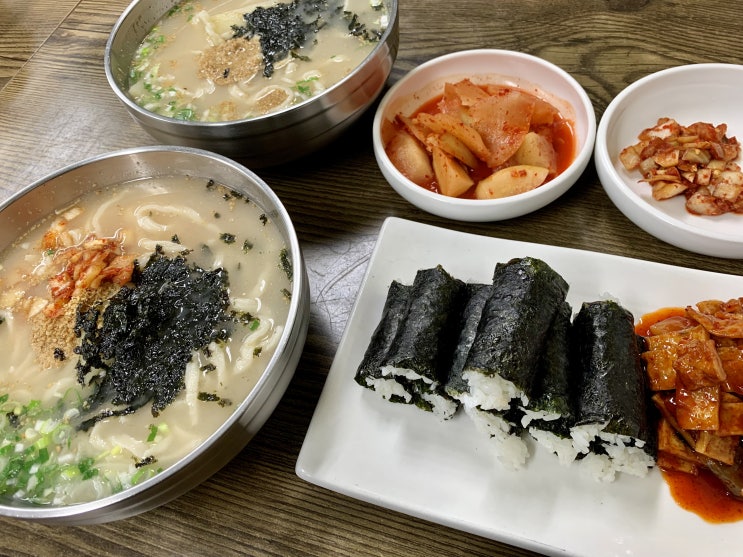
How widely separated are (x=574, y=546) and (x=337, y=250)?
124cm

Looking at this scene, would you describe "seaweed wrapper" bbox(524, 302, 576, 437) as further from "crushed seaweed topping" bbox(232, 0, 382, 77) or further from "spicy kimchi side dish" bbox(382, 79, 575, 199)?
"crushed seaweed topping" bbox(232, 0, 382, 77)

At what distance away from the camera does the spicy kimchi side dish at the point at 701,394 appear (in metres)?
1.38

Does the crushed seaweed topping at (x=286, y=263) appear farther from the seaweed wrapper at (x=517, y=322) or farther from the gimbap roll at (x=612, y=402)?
the gimbap roll at (x=612, y=402)

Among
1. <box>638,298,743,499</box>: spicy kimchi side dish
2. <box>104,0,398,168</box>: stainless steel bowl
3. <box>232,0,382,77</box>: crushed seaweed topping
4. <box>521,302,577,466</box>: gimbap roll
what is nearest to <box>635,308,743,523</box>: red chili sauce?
<box>638,298,743,499</box>: spicy kimchi side dish

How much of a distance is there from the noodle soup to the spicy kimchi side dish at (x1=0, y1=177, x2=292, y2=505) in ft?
1.67

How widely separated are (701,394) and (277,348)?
109cm

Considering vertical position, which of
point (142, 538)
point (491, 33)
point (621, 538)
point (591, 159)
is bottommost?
point (142, 538)

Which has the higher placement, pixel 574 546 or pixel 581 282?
pixel 581 282

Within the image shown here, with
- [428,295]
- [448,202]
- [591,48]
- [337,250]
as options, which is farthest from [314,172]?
[591,48]

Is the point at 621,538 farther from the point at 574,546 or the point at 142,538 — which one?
the point at 142,538

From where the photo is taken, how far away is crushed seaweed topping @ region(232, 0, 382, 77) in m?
2.44

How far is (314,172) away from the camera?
2.33 meters

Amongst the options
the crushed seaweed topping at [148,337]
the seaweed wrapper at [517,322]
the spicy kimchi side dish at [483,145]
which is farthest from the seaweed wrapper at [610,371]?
the crushed seaweed topping at [148,337]

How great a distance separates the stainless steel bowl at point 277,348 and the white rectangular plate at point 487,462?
0.24m
